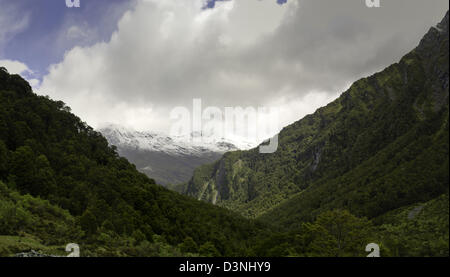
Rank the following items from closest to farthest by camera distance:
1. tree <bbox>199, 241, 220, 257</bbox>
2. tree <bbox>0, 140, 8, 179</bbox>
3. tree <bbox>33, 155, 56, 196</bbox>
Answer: tree <bbox>0, 140, 8, 179</bbox> → tree <bbox>33, 155, 56, 196</bbox> → tree <bbox>199, 241, 220, 257</bbox>

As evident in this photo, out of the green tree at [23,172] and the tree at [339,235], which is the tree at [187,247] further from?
the green tree at [23,172]

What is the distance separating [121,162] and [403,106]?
617ft

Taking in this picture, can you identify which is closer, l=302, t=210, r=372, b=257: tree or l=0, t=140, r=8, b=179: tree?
l=302, t=210, r=372, b=257: tree

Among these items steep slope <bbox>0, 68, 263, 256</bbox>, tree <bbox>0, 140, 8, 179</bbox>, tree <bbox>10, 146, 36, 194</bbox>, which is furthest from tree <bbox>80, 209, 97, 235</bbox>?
tree <bbox>0, 140, 8, 179</bbox>

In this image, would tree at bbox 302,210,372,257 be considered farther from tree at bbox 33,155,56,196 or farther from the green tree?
the green tree

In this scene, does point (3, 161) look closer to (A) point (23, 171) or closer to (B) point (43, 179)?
(A) point (23, 171)

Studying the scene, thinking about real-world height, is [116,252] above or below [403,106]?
below

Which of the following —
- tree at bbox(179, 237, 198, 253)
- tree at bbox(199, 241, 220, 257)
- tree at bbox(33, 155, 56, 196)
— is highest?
tree at bbox(33, 155, 56, 196)

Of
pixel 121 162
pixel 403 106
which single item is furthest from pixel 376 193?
pixel 121 162

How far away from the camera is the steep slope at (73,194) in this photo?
30469 millimetres

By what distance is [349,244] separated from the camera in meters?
33.1

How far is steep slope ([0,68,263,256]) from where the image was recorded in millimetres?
30469

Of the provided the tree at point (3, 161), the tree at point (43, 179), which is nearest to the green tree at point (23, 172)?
the tree at point (43, 179)

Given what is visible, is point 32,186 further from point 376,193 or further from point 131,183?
point 376,193
